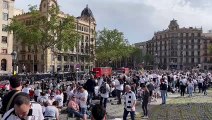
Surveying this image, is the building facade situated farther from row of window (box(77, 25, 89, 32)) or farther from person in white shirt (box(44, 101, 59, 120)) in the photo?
person in white shirt (box(44, 101, 59, 120))

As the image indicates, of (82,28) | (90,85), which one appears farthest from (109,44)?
(90,85)

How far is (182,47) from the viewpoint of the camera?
15462 cm

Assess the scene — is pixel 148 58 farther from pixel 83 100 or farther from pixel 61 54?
pixel 83 100

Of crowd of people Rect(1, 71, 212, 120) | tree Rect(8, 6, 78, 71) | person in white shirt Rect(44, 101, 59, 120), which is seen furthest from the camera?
tree Rect(8, 6, 78, 71)

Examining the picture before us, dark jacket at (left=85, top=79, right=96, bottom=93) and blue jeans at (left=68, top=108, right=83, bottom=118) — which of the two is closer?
blue jeans at (left=68, top=108, right=83, bottom=118)

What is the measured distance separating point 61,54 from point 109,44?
1955 centimetres

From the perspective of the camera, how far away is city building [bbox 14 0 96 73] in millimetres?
88438

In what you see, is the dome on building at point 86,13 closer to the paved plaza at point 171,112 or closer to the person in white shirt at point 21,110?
the paved plaza at point 171,112

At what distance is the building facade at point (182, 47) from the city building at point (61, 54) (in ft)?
150

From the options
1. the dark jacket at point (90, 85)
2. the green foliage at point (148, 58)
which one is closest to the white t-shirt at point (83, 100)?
the dark jacket at point (90, 85)

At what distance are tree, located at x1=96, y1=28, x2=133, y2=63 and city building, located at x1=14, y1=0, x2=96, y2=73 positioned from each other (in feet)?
12.2

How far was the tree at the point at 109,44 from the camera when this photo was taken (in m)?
109

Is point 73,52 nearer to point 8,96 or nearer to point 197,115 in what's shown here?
point 197,115

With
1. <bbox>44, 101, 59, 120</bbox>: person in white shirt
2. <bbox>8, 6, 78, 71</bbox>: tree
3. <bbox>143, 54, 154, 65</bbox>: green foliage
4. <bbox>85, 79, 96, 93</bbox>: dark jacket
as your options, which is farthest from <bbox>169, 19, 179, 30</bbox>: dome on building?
<bbox>44, 101, 59, 120</bbox>: person in white shirt
